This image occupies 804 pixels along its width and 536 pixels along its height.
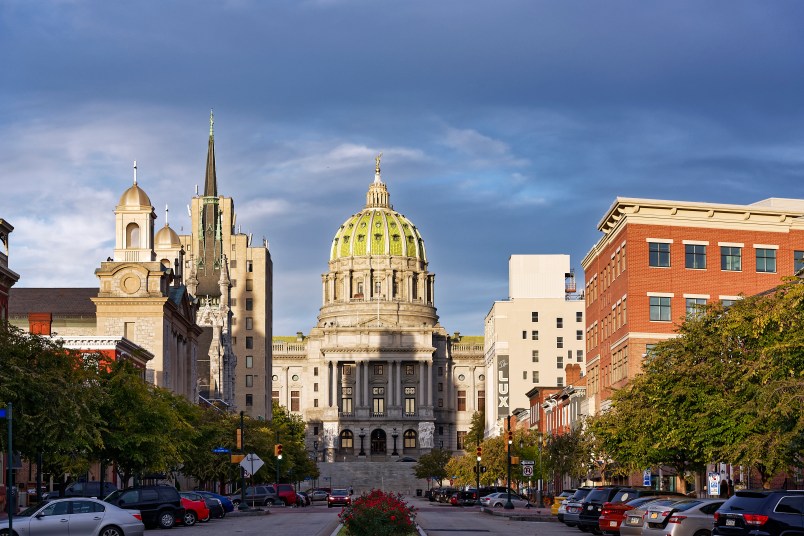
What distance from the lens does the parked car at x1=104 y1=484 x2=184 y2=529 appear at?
52.1m

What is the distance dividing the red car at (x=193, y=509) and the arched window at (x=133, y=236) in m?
47.2

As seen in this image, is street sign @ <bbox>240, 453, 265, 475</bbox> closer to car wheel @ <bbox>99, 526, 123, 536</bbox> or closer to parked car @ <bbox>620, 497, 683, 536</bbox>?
car wheel @ <bbox>99, 526, 123, 536</bbox>

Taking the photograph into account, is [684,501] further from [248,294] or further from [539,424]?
[248,294]

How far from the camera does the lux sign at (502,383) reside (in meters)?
174

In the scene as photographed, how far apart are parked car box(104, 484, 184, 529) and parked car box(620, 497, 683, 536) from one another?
19956 millimetres

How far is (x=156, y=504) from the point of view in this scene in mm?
52625

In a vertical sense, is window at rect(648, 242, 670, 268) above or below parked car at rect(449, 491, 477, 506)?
above

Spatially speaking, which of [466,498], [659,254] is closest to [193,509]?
[659,254]

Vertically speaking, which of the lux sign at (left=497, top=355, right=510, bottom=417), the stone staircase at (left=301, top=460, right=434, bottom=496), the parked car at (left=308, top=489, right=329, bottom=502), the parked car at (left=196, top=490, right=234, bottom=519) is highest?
the lux sign at (left=497, top=355, right=510, bottom=417)

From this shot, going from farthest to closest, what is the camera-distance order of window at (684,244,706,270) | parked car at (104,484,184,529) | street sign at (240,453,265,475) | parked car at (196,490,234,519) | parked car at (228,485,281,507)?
parked car at (228,485,281,507) < window at (684,244,706,270) < street sign at (240,453,265,475) < parked car at (196,490,234,519) < parked car at (104,484,184,529)

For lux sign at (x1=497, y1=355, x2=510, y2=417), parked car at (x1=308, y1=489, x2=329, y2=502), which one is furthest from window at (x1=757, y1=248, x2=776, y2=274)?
lux sign at (x1=497, y1=355, x2=510, y2=417)

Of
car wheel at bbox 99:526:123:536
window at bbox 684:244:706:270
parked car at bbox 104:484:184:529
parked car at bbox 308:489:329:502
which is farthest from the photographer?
parked car at bbox 308:489:329:502

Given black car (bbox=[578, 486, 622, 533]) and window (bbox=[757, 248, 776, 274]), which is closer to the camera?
Answer: black car (bbox=[578, 486, 622, 533])

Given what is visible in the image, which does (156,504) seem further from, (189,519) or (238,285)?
(238,285)
